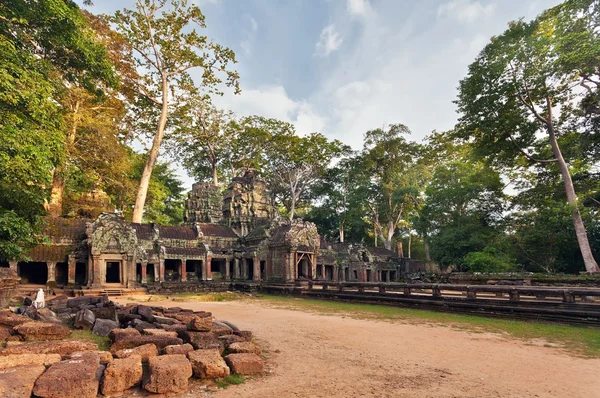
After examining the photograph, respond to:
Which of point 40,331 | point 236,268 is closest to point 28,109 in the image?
point 40,331

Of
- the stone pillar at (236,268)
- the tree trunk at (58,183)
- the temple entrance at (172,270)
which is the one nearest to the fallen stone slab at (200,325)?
the tree trunk at (58,183)

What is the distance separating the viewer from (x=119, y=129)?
33.5m

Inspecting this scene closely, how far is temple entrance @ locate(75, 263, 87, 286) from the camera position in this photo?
24969 mm

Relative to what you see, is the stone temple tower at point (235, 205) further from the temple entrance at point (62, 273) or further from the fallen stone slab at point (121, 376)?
the fallen stone slab at point (121, 376)

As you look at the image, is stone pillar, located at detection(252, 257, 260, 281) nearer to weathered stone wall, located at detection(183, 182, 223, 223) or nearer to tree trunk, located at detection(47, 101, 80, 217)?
weathered stone wall, located at detection(183, 182, 223, 223)

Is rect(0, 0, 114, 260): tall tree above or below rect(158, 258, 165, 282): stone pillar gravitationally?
above

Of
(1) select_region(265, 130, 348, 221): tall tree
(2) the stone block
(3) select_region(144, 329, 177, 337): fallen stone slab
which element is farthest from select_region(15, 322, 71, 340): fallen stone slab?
(1) select_region(265, 130, 348, 221): tall tree

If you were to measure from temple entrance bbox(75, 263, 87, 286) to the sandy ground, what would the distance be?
21345mm

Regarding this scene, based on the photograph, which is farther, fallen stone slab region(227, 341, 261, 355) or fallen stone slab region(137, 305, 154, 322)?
fallen stone slab region(137, 305, 154, 322)

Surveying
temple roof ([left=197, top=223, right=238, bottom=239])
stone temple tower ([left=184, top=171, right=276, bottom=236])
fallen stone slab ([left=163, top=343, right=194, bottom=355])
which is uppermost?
stone temple tower ([left=184, top=171, right=276, bottom=236])

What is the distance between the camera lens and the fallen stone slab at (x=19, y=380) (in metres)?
4.11

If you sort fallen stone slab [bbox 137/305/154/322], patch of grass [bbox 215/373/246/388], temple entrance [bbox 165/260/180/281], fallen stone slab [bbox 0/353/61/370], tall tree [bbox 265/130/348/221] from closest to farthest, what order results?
fallen stone slab [bbox 0/353/61/370] < patch of grass [bbox 215/373/246/388] < fallen stone slab [bbox 137/305/154/322] < temple entrance [bbox 165/260/180/281] < tall tree [bbox 265/130/348/221]

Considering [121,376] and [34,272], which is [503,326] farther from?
[34,272]

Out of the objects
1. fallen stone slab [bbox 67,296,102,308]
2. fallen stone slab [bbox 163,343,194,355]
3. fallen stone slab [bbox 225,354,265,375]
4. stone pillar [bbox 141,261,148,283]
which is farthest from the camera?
stone pillar [bbox 141,261,148,283]
